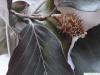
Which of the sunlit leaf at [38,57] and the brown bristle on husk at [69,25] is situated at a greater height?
the brown bristle on husk at [69,25]

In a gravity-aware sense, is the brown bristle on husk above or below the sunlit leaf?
above

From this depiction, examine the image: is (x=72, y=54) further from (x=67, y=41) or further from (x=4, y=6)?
(x=4, y=6)

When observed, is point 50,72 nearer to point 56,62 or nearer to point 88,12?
point 56,62

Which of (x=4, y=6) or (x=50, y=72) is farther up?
(x=4, y=6)

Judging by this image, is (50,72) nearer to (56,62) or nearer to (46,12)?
(56,62)

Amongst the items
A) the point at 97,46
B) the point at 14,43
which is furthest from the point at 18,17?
the point at 97,46

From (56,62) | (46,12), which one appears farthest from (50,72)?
(46,12)
